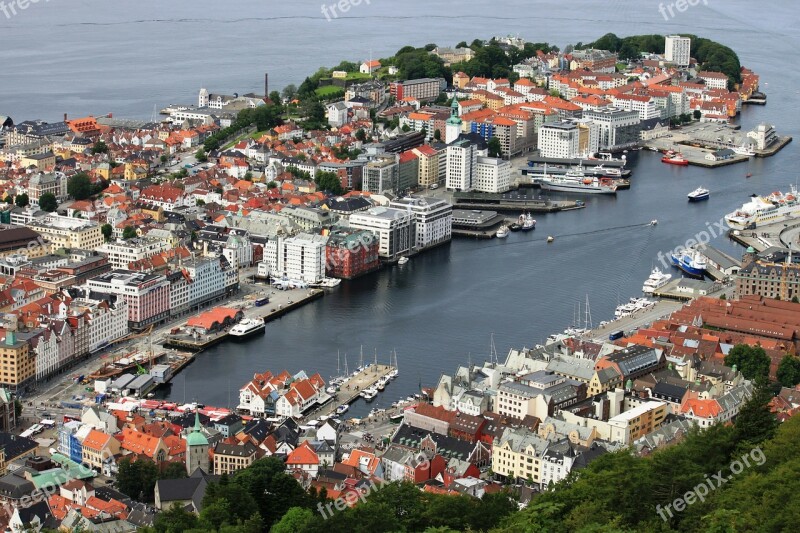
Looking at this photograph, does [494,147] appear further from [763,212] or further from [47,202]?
[47,202]

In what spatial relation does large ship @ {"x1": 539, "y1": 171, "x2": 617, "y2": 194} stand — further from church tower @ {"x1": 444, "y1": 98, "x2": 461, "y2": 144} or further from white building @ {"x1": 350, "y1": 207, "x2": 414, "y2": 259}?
white building @ {"x1": 350, "y1": 207, "x2": 414, "y2": 259}

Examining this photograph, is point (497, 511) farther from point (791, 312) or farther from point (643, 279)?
point (643, 279)

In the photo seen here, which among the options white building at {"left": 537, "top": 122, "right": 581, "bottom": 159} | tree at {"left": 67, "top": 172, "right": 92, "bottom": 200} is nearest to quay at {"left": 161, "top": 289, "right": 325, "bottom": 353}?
tree at {"left": 67, "top": 172, "right": 92, "bottom": 200}

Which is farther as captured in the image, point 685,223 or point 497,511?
point 685,223

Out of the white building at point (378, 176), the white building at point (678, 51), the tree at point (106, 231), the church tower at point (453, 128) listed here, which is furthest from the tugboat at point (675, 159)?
the tree at point (106, 231)

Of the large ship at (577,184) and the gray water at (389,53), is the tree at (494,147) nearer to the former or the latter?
the large ship at (577,184)

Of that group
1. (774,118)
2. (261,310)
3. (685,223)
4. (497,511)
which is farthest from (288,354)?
(774,118)

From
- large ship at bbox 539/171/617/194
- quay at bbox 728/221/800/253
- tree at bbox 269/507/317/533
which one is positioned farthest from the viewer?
large ship at bbox 539/171/617/194
